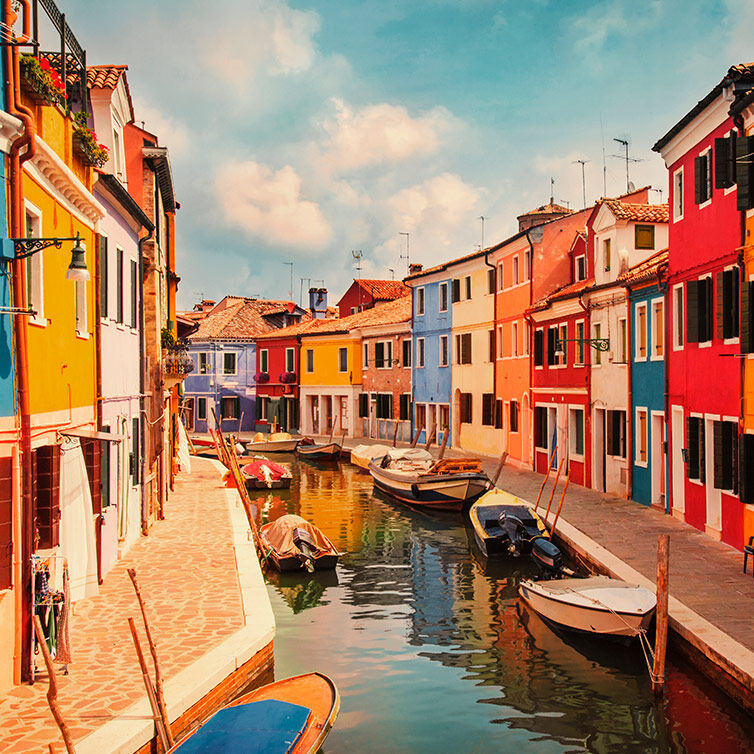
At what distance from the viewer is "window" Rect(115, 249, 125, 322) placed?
15.8 metres

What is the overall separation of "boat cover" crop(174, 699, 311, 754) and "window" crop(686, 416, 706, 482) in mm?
12069

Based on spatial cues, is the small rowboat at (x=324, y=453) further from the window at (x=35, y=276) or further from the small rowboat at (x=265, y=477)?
the window at (x=35, y=276)

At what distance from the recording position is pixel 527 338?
3338 centimetres

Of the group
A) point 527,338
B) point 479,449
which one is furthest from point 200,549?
point 479,449

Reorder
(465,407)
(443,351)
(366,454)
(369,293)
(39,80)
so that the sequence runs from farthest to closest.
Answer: (369,293) → (443,351) → (465,407) → (366,454) → (39,80)

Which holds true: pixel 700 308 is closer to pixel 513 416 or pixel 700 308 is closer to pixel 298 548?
pixel 298 548

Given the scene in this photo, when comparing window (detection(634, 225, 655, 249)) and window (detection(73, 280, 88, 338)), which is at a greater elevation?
window (detection(634, 225, 655, 249))

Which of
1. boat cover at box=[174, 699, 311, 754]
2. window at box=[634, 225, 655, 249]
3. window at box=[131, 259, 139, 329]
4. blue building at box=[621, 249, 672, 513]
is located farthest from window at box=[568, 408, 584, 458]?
boat cover at box=[174, 699, 311, 754]

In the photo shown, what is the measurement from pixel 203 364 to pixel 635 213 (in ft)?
133

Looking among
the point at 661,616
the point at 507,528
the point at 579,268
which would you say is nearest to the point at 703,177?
the point at 507,528

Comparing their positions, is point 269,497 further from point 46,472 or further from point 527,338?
point 46,472

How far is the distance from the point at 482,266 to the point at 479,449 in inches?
329

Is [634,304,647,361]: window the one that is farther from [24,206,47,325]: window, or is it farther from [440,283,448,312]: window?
[440,283,448,312]: window

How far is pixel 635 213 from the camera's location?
24.3 metres
